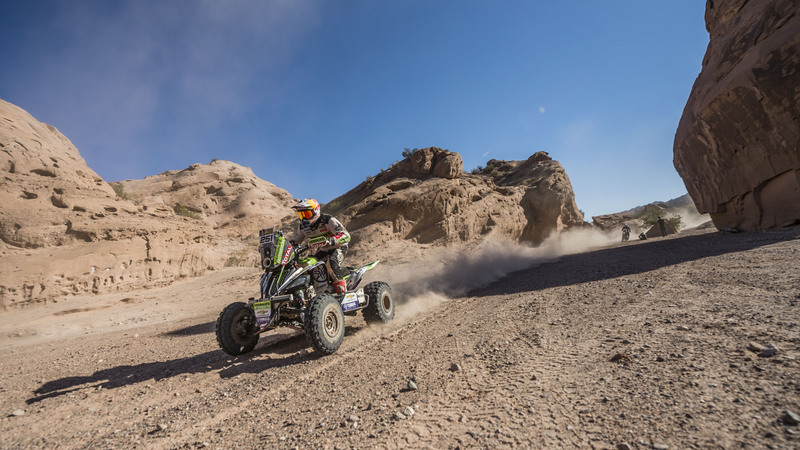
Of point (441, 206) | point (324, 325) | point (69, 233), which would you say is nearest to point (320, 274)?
point (324, 325)

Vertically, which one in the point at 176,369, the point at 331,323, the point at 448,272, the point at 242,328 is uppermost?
the point at 448,272

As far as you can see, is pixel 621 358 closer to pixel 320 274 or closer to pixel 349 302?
pixel 349 302

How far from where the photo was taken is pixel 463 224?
15930 millimetres

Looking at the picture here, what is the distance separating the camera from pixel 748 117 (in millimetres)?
13266

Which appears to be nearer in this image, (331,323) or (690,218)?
(331,323)

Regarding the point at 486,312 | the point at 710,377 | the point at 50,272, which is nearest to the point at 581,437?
the point at 710,377

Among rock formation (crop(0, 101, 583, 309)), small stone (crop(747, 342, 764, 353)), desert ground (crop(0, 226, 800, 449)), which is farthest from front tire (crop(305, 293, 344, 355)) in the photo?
rock formation (crop(0, 101, 583, 309))

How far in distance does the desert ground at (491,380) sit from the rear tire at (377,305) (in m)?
0.32

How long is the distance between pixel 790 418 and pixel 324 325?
4.23 m

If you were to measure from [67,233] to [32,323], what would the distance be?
456 centimetres

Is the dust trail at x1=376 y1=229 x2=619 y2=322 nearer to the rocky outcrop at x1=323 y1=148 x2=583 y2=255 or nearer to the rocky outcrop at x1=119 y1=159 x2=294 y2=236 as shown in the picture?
the rocky outcrop at x1=323 y1=148 x2=583 y2=255

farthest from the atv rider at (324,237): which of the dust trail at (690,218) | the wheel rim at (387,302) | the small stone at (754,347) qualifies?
the dust trail at (690,218)

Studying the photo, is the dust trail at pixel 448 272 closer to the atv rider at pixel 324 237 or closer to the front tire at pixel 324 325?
the atv rider at pixel 324 237

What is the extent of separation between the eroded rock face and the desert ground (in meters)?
10.0
